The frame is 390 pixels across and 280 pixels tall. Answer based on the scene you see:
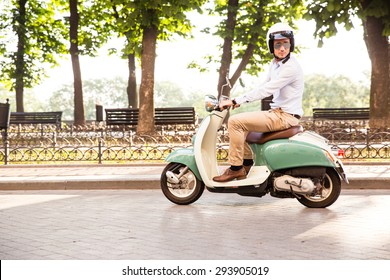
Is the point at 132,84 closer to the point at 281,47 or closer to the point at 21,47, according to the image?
the point at 21,47

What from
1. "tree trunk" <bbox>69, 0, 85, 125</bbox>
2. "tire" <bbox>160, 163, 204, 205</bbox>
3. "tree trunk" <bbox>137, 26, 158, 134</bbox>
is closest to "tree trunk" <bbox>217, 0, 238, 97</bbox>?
"tree trunk" <bbox>137, 26, 158, 134</bbox>

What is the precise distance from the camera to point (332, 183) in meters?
8.41

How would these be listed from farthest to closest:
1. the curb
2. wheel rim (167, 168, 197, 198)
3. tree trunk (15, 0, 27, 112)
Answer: tree trunk (15, 0, 27, 112), the curb, wheel rim (167, 168, 197, 198)

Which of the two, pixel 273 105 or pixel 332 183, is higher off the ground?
pixel 273 105

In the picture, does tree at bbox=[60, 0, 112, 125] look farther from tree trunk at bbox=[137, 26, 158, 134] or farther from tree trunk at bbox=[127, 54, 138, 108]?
tree trunk at bbox=[137, 26, 158, 134]

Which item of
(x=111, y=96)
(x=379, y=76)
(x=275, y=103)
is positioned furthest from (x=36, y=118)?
(x=111, y=96)

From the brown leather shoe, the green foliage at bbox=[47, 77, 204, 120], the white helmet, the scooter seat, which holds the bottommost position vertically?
the green foliage at bbox=[47, 77, 204, 120]

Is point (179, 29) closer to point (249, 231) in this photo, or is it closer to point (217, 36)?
point (217, 36)

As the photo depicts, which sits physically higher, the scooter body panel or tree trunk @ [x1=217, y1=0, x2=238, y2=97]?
tree trunk @ [x1=217, y1=0, x2=238, y2=97]

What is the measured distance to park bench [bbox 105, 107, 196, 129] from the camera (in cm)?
2247

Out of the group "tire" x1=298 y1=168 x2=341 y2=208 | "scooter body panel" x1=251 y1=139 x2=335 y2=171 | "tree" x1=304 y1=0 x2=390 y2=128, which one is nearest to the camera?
"scooter body panel" x1=251 y1=139 x2=335 y2=171

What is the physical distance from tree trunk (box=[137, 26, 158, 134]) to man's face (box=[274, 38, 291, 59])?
1340 cm

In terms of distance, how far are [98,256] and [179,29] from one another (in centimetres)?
1971
